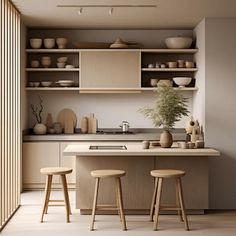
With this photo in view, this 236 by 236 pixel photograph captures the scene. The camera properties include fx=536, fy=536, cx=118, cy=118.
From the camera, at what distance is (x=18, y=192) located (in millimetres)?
6750

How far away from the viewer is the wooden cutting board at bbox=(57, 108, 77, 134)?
8.29m

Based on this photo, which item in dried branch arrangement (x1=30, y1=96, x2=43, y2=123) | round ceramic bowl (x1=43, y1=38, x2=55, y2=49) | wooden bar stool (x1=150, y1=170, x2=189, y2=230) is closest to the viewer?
wooden bar stool (x1=150, y1=170, x2=189, y2=230)

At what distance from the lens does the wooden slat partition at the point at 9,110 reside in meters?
5.68

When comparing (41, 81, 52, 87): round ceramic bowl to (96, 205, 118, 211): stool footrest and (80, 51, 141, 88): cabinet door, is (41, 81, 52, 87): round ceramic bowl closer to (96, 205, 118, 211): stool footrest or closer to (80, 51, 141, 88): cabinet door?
(80, 51, 141, 88): cabinet door

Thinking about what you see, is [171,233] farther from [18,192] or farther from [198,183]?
[18,192]

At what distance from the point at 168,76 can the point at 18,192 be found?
302 centimetres

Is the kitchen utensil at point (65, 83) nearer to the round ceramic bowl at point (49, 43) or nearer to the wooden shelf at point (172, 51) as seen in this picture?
the round ceramic bowl at point (49, 43)

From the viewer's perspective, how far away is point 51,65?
832cm

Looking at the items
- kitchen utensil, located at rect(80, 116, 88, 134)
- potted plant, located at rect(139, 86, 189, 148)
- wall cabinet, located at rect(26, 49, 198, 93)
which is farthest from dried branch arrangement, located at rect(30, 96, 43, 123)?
potted plant, located at rect(139, 86, 189, 148)

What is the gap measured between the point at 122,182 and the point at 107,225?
2.16 feet

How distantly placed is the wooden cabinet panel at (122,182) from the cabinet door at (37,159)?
1627 millimetres

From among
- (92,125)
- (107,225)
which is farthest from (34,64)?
(107,225)

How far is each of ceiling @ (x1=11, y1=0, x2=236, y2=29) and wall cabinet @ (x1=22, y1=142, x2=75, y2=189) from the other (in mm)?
1771

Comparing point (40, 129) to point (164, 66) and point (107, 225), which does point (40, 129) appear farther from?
point (107, 225)
